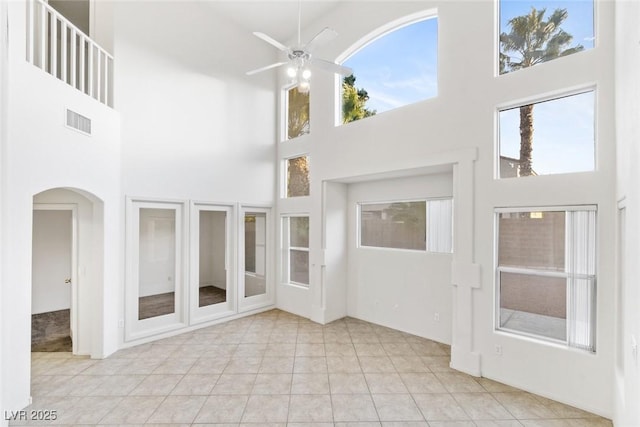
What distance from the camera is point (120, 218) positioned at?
4.42 metres

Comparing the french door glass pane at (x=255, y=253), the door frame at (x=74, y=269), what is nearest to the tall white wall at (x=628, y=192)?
the french door glass pane at (x=255, y=253)

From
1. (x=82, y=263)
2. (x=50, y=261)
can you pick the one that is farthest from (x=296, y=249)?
(x=50, y=261)

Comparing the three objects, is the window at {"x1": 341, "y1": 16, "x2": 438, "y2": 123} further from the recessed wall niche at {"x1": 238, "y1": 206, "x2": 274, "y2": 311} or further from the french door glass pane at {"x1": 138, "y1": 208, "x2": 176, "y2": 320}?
the french door glass pane at {"x1": 138, "y1": 208, "x2": 176, "y2": 320}

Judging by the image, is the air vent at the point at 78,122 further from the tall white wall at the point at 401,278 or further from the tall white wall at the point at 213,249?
the tall white wall at the point at 401,278

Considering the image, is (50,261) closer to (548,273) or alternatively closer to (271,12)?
(271,12)

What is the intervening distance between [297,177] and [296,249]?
1.55 metres

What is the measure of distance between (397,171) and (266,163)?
298 cm

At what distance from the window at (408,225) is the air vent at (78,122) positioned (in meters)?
4.44

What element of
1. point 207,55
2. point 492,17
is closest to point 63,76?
point 207,55

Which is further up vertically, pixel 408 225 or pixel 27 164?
pixel 27 164

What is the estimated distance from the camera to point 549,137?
346cm

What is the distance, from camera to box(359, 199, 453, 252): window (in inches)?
186

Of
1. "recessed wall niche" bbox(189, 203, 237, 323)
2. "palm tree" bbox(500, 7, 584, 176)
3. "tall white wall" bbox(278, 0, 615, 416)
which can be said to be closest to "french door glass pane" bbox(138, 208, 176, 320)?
"recessed wall niche" bbox(189, 203, 237, 323)

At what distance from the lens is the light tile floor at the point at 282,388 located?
294 centimetres
